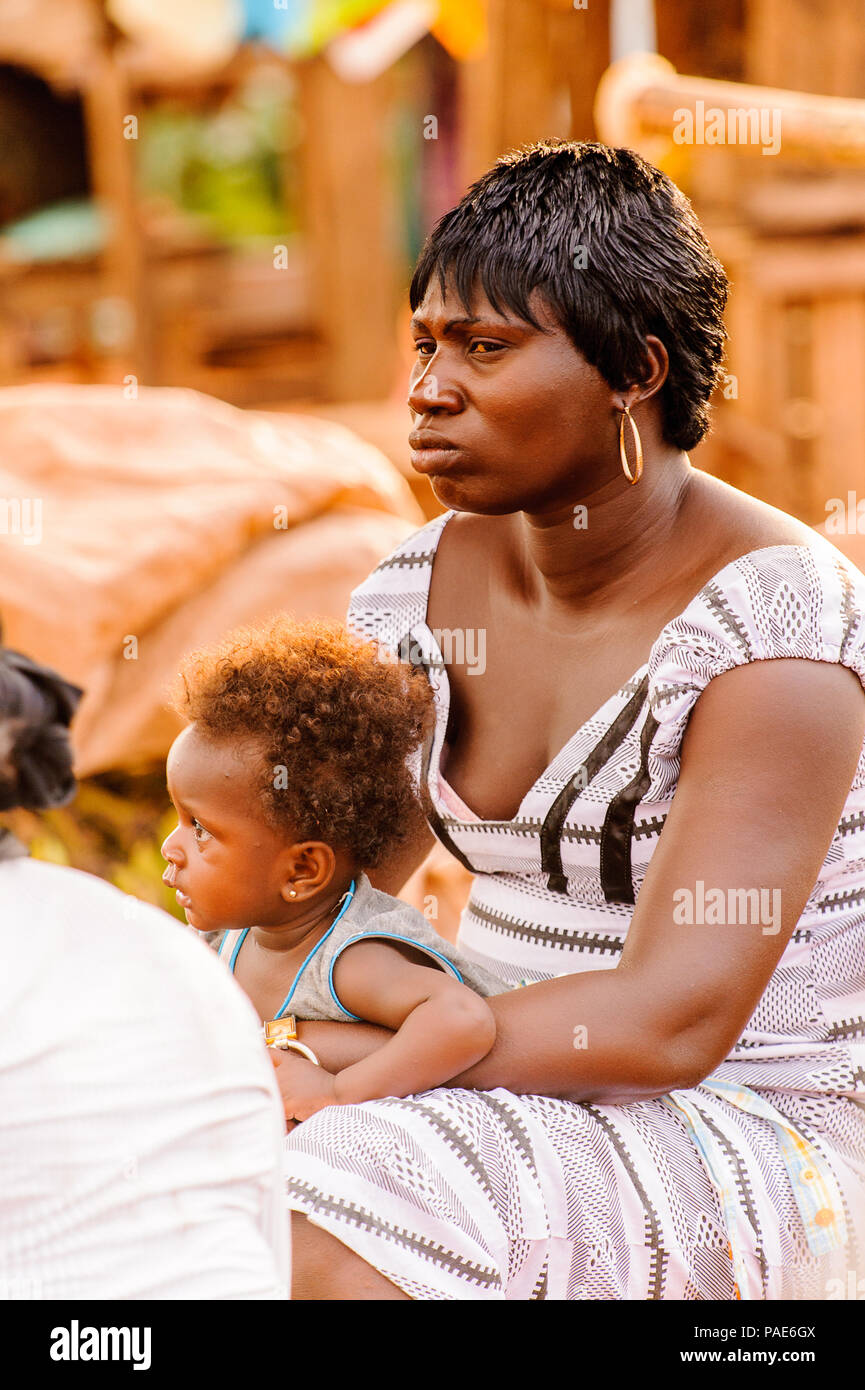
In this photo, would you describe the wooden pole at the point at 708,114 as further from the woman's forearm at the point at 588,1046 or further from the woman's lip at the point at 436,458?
the woman's forearm at the point at 588,1046

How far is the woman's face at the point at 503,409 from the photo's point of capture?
1.89 m

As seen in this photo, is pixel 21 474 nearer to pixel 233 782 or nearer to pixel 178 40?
pixel 233 782

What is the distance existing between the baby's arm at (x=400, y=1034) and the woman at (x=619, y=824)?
0.13 ft

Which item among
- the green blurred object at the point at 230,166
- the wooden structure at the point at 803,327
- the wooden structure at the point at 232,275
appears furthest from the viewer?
the green blurred object at the point at 230,166

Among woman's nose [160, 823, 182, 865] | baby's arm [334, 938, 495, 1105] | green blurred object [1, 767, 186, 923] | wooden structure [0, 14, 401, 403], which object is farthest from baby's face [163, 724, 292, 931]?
wooden structure [0, 14, 401, 403]

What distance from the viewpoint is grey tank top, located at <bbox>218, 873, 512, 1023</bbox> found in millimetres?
1935

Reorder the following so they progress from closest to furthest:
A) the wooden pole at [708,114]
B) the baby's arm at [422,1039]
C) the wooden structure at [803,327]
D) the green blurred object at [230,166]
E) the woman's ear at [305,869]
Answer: the baby's arm at [422,1039], the woman's ear at [305,869], the wooden pole at [708,114], the wooden structure at [803,327], the green blurred object at [230,166]

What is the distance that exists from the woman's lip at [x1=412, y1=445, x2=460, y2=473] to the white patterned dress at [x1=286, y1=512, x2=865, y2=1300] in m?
0.34

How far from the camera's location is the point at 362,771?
2045mm

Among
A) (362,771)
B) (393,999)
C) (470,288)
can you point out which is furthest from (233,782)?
(470,288)

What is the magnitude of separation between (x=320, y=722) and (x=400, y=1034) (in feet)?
1.41

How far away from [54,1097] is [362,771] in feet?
3.03

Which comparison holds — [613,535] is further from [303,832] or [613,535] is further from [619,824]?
[303,832]

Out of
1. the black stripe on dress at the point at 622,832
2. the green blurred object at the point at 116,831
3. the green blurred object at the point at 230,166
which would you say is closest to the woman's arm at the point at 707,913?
the black stripe on dress at the point at 622,832
